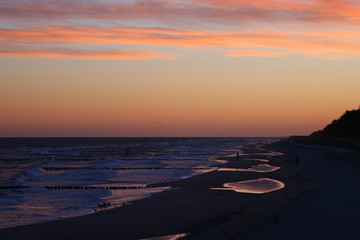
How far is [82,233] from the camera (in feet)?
48.6

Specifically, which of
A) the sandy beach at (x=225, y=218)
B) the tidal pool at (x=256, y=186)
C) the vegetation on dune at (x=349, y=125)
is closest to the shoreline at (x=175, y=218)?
the sandy beach at (x=225, y=218)

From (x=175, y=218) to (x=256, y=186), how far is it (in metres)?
10.9

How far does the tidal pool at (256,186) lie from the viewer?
82.1ft

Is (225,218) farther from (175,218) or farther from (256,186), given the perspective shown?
(256,186)

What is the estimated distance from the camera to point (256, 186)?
27.1 m

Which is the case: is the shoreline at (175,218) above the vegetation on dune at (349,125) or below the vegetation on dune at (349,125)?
below

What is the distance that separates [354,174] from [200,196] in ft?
42.7

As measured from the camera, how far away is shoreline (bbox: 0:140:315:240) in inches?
577

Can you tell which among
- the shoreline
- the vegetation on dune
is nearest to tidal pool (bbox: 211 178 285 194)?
the shoreline

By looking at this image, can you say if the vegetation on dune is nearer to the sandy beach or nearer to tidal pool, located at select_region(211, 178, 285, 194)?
tidal pool, located at select_region(211, 178, 285, 194)

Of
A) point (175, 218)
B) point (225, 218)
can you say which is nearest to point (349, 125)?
point (225, 218)

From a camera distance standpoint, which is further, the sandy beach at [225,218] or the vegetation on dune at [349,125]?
the vegetation on dune at [349,125]

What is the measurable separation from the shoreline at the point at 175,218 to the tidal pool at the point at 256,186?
125cm

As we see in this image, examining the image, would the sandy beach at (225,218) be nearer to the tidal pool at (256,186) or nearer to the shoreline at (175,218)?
the shoreline at (175,218)
